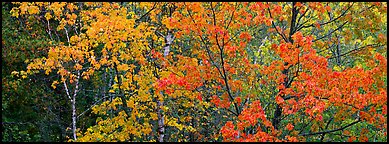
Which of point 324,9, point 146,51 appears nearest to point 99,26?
point 146,51

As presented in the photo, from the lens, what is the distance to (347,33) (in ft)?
26.3

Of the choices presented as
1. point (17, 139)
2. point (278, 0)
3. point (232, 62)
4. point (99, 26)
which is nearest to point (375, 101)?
point (278, 0)

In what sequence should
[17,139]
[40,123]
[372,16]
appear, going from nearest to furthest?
[372,16], [17,139], [40,123]

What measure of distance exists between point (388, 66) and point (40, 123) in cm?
957

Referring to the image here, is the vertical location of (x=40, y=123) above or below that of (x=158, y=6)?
below

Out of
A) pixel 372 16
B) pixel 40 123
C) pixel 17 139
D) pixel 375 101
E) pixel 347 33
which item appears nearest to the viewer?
pixel 375 101

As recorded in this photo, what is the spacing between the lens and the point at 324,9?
289 inches

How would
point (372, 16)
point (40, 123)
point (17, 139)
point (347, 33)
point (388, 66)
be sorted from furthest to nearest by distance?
point (40, 123), point (17, 139), point (347, 33), point (372, 16), point (388, 66)

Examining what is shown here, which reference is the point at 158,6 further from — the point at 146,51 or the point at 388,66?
the point at 388,66

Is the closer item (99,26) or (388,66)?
(388,66)

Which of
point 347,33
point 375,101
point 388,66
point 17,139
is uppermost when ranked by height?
point 347,33

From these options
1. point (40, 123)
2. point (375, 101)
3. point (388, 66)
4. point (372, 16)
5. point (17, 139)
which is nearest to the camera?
point (375, 101)

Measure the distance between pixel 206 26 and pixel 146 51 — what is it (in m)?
2.91

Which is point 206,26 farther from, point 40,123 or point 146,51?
point 40,123
